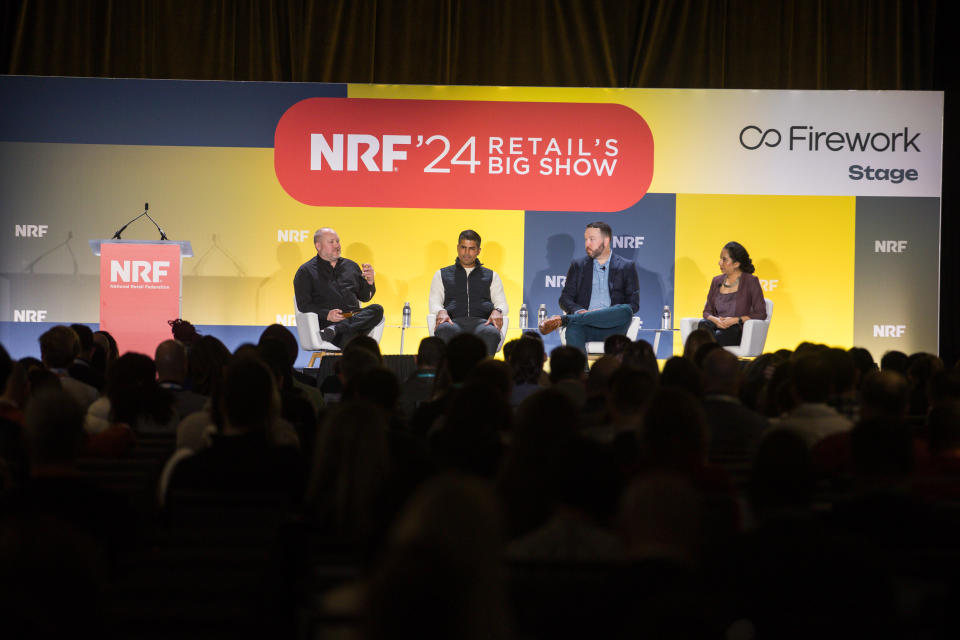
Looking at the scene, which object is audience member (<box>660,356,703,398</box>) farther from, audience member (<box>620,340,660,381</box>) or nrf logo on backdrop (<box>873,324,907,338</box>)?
nrf logo on backdrop (<box>873,324,907,338</box>)

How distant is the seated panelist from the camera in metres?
8.97

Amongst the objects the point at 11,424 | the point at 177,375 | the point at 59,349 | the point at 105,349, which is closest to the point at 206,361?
the point at 177,375

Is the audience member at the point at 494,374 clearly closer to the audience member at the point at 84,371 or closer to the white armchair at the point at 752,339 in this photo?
the audience member at the point at 84,371

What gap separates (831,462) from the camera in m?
3.07

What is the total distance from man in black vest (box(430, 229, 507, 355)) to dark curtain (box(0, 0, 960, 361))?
2250mm

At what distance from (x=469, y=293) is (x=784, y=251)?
312 centimetres

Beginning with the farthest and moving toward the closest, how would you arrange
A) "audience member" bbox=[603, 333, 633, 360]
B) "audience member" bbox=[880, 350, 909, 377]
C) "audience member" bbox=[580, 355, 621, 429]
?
"audience member" bbox=[603, 333, 633, 360] → "audience member" bbox=[880, 350, 909, 377] → "audience member" bbox=[580, 355, 621, 429]

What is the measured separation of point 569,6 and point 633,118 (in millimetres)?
1615

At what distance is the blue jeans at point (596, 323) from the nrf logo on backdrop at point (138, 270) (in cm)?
369

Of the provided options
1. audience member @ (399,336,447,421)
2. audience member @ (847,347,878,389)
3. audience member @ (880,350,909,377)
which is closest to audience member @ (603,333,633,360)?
audience member @ (399,336,447,421)

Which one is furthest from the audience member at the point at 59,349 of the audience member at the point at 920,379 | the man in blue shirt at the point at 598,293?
the man in blue shirt at the point at 598,293

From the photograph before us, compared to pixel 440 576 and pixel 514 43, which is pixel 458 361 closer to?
pixel 440 576

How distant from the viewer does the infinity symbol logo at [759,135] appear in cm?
934

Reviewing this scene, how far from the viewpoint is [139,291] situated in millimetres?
8672
